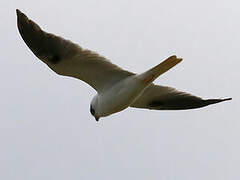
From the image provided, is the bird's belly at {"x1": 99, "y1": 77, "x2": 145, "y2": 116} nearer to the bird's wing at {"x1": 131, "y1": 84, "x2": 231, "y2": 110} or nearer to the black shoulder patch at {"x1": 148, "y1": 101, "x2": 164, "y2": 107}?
the bird's wing at {"x1": 131, "y1": 84, "x2": 231, "y2": 110}

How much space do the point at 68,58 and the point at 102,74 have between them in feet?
2.32

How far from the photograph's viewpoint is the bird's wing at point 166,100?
1522 cm

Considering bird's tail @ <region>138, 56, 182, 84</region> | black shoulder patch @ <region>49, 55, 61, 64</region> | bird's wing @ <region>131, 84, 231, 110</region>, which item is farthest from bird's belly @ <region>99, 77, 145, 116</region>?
black shoulder patch @ <region>49, 55, 61, 64</region>

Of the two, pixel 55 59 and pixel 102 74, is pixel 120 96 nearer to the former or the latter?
pixel 102 74

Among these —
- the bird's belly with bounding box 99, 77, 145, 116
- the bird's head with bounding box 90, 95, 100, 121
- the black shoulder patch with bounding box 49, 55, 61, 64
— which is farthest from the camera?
the bird's head with bounding box 90, 95, 100, 121

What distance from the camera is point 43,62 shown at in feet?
46.5

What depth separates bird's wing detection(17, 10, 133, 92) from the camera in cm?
1361

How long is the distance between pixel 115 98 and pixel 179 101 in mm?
1420

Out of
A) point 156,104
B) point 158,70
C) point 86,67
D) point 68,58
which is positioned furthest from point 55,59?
point 156,104

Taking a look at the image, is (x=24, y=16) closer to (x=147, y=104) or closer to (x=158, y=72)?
(x=158, y=72)

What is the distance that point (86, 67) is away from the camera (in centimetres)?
1438

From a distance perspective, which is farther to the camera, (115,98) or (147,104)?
(147,104)

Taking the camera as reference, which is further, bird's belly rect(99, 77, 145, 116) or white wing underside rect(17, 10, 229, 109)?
bird's belly rect(99, 77, 145, 116)

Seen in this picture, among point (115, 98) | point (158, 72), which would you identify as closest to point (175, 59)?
point (158, 72)
